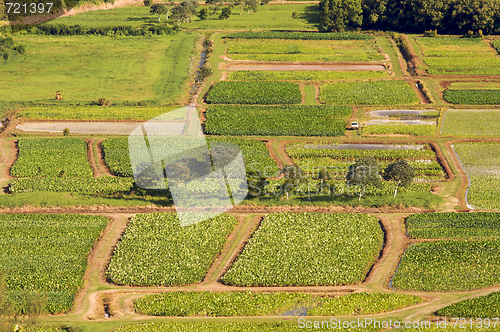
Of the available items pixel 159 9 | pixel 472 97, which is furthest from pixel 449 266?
pixel 159 9

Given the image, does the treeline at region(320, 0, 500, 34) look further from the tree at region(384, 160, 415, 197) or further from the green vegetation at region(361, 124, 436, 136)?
the tree at region(384, 160, 415, 197)

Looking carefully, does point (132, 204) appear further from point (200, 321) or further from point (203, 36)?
point (203, 36)

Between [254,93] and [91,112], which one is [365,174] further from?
[91,112]

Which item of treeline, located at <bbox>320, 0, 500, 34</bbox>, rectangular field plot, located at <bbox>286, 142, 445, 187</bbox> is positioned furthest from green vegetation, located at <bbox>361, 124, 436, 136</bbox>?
treeline, located at <bbox>320, 0, 500, 34</bbox>

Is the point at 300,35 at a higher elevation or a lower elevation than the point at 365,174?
higher

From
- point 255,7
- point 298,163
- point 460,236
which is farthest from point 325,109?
point 255,7

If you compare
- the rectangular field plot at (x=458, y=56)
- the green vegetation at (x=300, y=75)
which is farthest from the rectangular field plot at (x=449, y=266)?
the rectangular field plot at (x=458, y=56)

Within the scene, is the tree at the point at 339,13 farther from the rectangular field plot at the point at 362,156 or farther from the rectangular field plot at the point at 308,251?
the rectangular field plot at the point at 308,251
